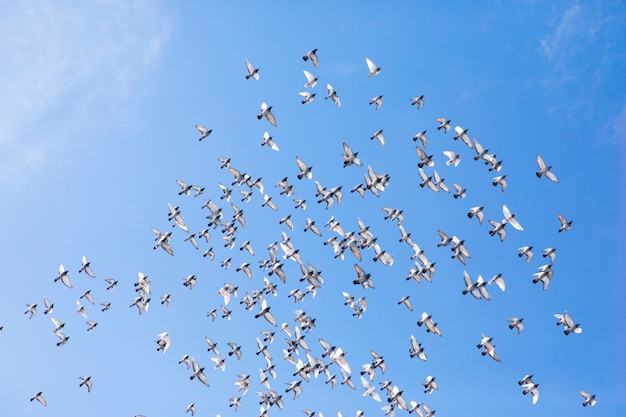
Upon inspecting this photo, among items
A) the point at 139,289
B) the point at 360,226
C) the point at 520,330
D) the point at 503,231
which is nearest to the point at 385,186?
the point at 360,226

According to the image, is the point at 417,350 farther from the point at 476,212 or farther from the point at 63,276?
the point at 63,276

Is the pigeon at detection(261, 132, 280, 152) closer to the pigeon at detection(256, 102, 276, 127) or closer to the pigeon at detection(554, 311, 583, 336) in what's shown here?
the pigeon at detection(256, 102, 276, 127)

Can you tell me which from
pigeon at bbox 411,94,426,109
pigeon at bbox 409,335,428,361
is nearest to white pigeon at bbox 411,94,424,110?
pigeon at bbox 411,94,426,109

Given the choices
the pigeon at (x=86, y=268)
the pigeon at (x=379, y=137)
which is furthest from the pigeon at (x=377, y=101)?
the pigeon at (x=86, y=268)

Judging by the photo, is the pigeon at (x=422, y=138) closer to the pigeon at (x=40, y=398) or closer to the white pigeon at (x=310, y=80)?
the white pigeon at (x=310, y=80)

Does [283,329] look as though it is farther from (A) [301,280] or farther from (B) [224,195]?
(B) [224,195]

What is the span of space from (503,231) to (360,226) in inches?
366

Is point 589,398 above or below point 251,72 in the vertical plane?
below

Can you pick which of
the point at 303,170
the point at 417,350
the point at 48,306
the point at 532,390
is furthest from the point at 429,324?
the point at 48,306

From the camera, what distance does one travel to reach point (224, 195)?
63.0 m

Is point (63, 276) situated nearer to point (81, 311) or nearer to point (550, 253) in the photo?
point (81, 311)

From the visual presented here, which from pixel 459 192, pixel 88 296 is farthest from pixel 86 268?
pixel 459 192

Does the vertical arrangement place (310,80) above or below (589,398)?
above

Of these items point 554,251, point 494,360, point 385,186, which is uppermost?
point 385,186
